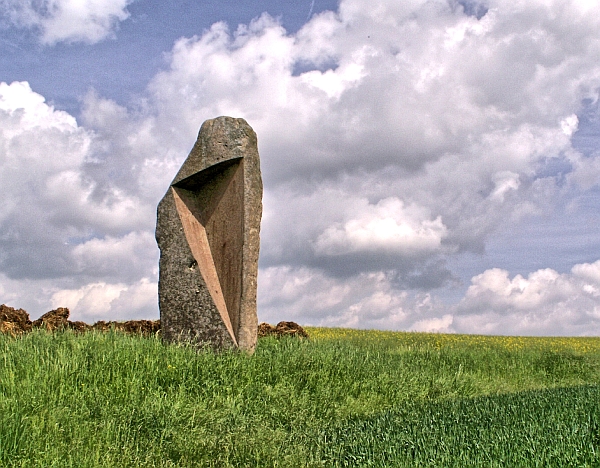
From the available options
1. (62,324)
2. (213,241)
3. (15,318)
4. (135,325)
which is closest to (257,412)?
(213,241)

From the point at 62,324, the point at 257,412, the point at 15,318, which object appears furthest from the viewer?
the point at 15,318

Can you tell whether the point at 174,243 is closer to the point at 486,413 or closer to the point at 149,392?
the point at 149,392

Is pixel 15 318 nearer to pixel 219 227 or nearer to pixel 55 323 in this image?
pixel 55 323

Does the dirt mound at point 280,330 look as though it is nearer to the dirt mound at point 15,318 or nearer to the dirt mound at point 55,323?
the dirt mound at point 55,323

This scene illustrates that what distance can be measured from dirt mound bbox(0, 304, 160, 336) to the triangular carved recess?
3.18 m

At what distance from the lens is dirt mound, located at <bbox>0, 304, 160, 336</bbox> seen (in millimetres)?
14759

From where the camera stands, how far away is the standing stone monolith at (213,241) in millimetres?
12000

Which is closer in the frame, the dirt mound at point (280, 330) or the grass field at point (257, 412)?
the grass field at point (257, 412)

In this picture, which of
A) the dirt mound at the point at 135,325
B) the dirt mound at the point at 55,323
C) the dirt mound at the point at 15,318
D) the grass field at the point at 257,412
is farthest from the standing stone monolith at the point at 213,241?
the dirt mound at the point at 15,318

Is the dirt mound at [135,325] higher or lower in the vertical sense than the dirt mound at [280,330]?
higher

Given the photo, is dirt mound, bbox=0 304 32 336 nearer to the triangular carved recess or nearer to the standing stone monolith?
the standing stone monolith

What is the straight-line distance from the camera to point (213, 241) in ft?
41.6

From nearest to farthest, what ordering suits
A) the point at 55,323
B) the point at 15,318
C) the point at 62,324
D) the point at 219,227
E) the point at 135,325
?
the point at 219,227
the point at 62,324
the point at 15,318
the point at 55,323
the point at 135,325

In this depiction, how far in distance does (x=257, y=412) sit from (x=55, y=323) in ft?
27.5
